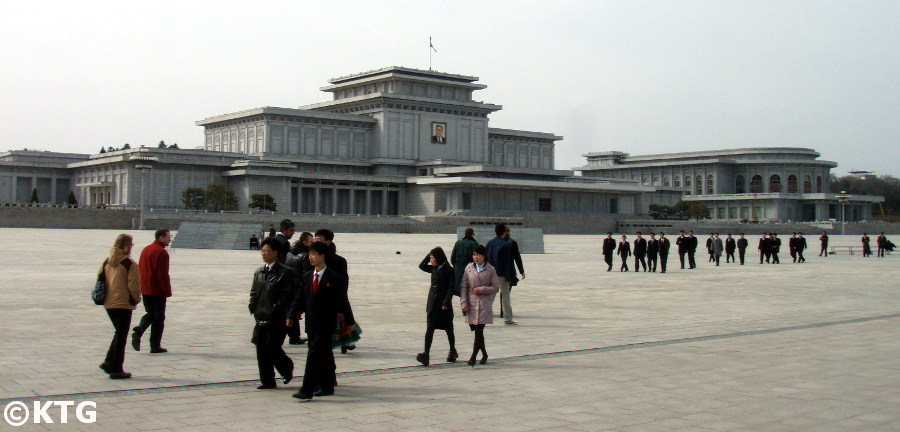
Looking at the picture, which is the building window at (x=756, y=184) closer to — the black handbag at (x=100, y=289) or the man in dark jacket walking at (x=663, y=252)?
the man in dark jacket walking at (x=663, y=252)

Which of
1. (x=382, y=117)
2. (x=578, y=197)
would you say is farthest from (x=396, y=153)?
(x=578, y=197)

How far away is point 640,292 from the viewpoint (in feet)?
70.1

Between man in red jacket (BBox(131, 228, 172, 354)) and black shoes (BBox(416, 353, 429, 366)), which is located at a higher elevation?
man in red jacket (BBox(131, 228, 172, 354))

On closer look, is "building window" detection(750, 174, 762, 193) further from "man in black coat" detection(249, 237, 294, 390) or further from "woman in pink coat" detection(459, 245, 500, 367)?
"man in black coat" detection(249, 237, 294, 390)

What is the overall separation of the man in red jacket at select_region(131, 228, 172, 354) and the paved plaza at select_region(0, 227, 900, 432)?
0.70ft

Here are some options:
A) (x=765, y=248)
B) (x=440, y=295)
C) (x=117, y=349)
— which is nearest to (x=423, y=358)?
(x=440, y=295)

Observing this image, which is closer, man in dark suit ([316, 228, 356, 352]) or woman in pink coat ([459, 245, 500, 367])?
man in dark suit ([316, 228, 356, 352])

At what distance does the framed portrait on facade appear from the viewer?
107562 millimetres

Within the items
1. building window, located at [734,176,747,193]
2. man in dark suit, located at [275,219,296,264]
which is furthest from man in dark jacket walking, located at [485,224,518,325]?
building window, located at [734,176,747,193]

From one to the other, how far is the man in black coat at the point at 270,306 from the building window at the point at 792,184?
140 metres

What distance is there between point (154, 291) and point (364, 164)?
3617 inches

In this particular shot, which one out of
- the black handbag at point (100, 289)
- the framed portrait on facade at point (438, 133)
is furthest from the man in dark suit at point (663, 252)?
the framed portrait on facade at point (438, 133)

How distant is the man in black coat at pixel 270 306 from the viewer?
9094 millimetres

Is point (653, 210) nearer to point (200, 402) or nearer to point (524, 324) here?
point (524, 324)
